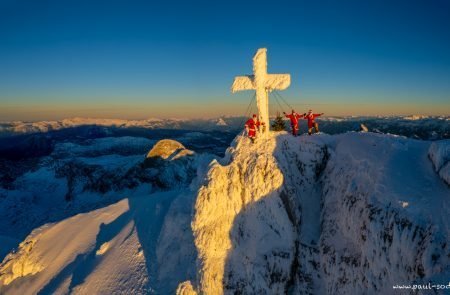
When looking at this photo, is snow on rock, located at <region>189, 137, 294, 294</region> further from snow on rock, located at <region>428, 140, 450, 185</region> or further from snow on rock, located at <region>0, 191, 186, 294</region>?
snow on rock, located at <region>428, 140, 450, 185</region>

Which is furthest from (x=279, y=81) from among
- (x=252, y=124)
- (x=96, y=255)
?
(x=96, y=255)

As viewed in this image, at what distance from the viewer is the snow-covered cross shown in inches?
852

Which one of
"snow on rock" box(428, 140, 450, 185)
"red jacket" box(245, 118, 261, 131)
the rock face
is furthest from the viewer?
"red jacket" box(245, 118, 261, 131)

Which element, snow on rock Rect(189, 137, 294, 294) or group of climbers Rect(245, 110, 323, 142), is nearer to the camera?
snow on rock Rect(189, 137, 294, 294)

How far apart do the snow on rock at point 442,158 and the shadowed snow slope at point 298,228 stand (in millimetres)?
56

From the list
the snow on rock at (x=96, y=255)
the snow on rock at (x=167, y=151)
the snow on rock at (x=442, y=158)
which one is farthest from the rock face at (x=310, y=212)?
the snow on rock at (x=167, y=151)

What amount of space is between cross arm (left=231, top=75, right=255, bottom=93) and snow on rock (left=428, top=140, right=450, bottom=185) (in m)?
11.3

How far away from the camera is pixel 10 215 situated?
9344 centimetres

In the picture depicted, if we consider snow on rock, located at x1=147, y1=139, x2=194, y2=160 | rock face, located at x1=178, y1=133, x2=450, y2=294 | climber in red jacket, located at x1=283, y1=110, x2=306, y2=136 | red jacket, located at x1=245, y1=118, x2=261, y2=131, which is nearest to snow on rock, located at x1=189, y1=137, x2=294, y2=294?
rock face, located at x1=178, y1=133, x2=450, y2=294

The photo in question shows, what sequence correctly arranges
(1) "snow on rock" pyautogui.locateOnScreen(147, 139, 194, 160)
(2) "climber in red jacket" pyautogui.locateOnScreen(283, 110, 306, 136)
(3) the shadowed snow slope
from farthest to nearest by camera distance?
(1) "snow on rock" pyautogui.locateOnScreen(147, 139, 194, 160) < (2) "climber in red jacket" pyautogui.locateOnScreen(283, 110, 306, 136) < (3) the shadowed snow slope

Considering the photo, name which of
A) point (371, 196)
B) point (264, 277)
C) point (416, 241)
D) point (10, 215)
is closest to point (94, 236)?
point (264, 277)

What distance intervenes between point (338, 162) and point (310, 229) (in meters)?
4.39

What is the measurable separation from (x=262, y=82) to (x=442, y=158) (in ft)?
37.2

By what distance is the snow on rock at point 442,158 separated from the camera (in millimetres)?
13690
